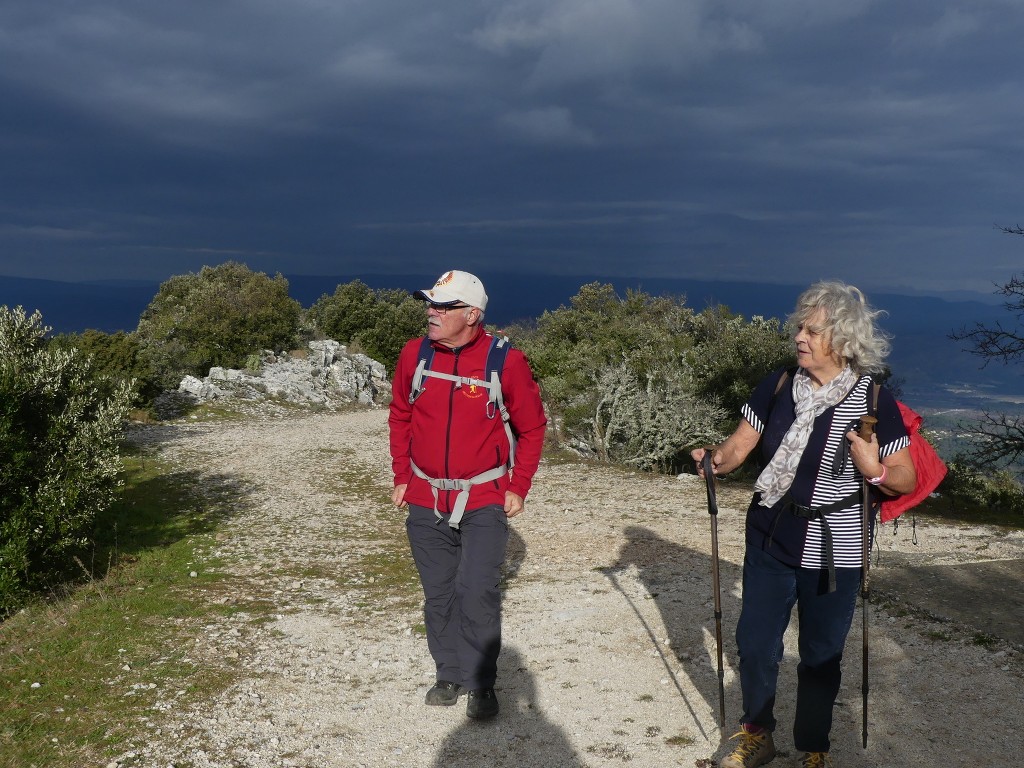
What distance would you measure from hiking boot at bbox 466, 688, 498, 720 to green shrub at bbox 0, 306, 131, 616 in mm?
4731

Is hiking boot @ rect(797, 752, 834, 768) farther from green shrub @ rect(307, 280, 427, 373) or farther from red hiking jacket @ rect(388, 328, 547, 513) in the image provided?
green shrub @ rect(307, 280, 427, 373)

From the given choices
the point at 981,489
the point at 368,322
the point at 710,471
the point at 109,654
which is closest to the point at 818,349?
the point at 710,471

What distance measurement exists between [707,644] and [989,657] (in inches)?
78.8

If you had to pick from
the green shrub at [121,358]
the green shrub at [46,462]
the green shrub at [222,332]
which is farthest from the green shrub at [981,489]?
the green shrub at [222,332]

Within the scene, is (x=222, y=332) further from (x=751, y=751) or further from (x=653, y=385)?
(x=751, y=751)

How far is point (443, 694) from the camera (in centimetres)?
497

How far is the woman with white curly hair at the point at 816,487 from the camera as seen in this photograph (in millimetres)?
3457

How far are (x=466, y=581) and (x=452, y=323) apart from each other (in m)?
1.56

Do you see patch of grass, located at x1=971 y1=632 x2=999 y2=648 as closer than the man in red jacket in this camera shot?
No

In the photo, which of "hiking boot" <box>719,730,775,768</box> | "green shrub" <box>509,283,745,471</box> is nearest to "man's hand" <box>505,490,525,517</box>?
"hiking boot" <box>719,730,775,768</box>

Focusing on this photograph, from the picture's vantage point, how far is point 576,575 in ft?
27.4

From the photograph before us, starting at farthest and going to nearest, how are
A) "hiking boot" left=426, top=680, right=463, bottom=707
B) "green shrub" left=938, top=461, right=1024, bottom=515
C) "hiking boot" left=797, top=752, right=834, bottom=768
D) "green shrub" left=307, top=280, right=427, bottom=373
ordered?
"green shrub" left=307, top=280, right=427, bottom=373, "green shrub" left=938, top=461, right=1024, bottom=515, "hiking boot" left=426, top=680, right=463, bottom=707, "hiking boot" left=797, top=752, right=834, bottom=768

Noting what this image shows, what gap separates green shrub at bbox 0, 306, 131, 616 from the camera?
7039 mm

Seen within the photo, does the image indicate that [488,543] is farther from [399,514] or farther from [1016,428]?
[1016,428]
